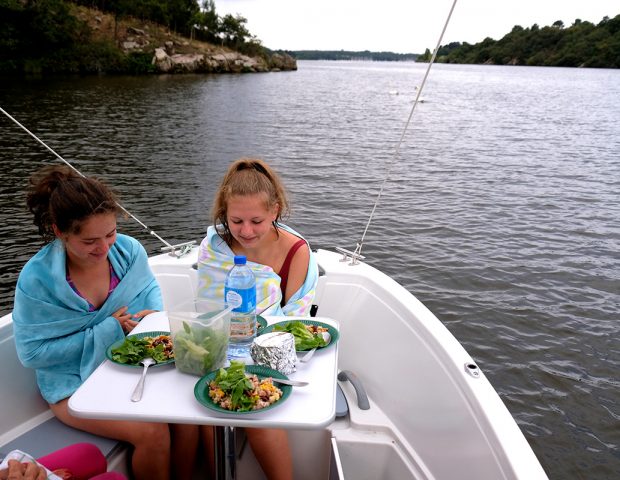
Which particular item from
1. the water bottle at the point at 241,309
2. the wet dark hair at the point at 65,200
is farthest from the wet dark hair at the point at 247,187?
the wet dark hair at the point at 65,200

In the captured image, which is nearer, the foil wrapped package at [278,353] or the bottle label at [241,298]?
the foil wrapped package at [278,353]

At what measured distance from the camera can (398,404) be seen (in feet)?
8.07

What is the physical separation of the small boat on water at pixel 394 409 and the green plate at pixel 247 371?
25.9 inches

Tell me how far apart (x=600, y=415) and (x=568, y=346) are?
103 centimetres

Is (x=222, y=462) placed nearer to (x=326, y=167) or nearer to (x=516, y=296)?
(x=516, y=296)

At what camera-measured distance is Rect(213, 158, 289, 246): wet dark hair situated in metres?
2.07

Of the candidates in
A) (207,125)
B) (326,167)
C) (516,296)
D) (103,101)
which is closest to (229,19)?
(103,101)

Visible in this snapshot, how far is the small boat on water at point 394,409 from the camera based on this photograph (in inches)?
72.1

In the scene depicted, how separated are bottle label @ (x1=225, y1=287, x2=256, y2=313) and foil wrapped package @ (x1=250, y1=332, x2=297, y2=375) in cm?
26

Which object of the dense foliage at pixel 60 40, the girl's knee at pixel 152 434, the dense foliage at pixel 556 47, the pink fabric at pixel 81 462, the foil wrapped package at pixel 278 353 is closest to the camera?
the foil wrapped package at pixel 278 353

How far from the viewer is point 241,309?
1812 mm

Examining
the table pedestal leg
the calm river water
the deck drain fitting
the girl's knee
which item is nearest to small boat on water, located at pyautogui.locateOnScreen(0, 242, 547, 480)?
the deck drain fitting

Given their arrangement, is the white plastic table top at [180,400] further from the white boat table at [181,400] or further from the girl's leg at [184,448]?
the girl's leg at [184,448]

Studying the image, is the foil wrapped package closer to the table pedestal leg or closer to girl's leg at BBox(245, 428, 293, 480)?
the table pedestal leg
